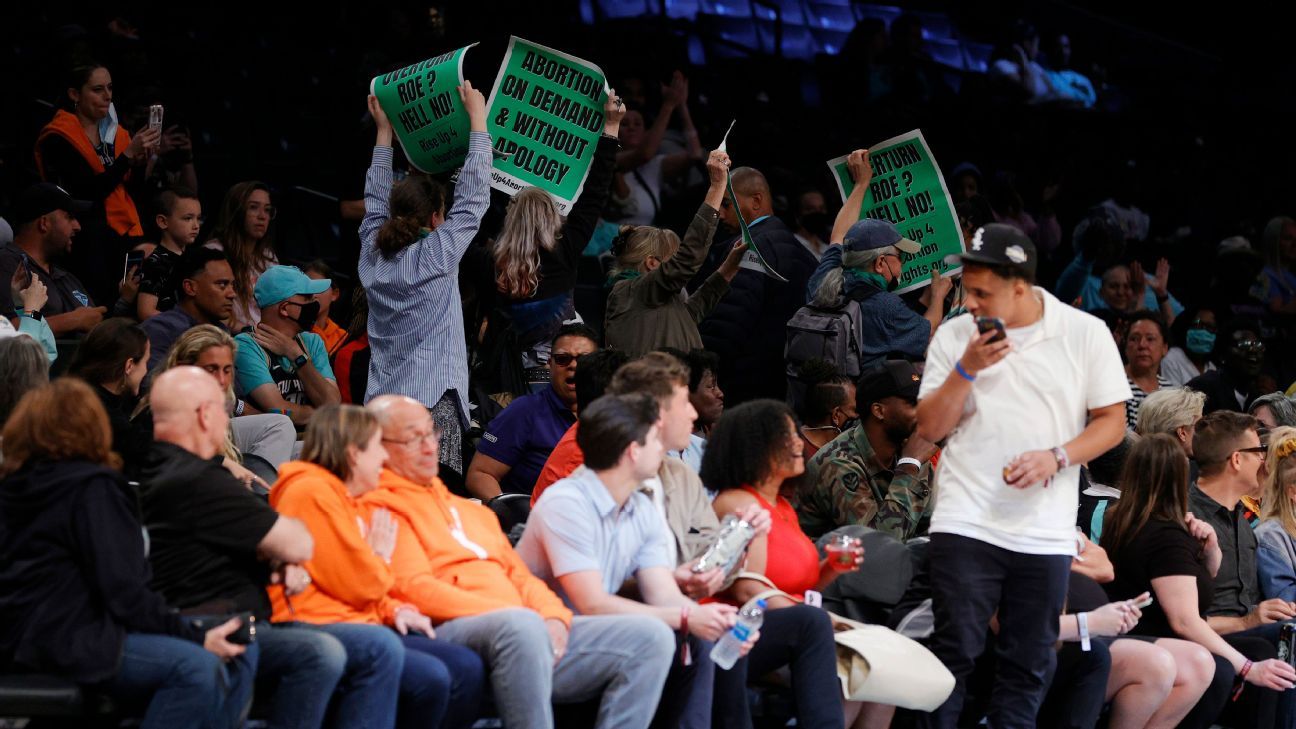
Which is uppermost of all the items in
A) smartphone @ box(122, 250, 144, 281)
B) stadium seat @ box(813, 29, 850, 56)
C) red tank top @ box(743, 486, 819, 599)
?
smartphone @ box(122, 250, 144, 281)

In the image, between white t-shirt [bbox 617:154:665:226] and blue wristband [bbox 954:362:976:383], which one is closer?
blue wristband [bbox 954:362:976:383]

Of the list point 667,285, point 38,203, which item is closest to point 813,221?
point 667,285

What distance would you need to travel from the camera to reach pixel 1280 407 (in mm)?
8188

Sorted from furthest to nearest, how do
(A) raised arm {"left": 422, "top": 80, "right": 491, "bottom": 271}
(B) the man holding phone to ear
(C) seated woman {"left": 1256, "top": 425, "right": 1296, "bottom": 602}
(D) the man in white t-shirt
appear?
(B) the man holding phone to ear < (C) seated woman {"left": 1256, "top": 425, "right": 1296, "bottom": 602} < (A) raised arm {"left": 422, "top": 80, "right": 491, "bottom": 271} < (D) the man in white t-shirt

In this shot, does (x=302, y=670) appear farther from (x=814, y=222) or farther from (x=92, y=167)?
(x=814, y=222)

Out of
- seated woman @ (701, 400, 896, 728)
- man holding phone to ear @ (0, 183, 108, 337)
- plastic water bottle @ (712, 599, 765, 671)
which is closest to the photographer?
plastic water bottle @ (712, 599, 765, 671)

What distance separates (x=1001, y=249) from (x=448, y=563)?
6.18ft

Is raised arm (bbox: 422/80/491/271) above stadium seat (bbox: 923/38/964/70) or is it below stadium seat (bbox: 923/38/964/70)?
above

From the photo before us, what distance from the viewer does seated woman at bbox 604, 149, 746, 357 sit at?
739cm

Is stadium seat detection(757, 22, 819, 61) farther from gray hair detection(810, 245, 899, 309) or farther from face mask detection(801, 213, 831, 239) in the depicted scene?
gray hair detection(810, 245, 899, 309)

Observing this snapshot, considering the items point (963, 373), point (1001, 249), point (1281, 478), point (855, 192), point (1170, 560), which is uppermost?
point (1001, 249)

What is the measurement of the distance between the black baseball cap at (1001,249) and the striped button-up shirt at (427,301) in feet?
7.26

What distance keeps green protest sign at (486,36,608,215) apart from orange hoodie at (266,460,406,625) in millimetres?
2517

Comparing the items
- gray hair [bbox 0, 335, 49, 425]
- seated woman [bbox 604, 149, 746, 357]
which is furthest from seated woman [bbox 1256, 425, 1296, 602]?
gray hair [bbox 0, 335, 49, 425]
